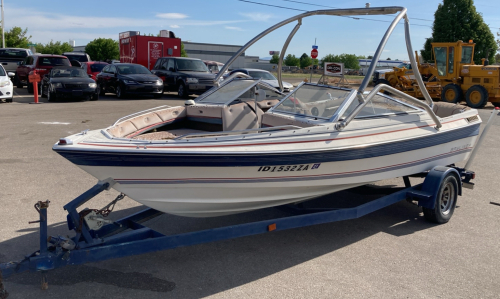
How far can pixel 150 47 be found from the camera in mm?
22297

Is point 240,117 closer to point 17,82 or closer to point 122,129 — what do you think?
point 122,129

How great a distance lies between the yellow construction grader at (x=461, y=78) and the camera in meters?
18.2

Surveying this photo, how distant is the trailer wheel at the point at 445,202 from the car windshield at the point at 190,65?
14.4 meters

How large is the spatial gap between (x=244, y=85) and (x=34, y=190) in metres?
3.10

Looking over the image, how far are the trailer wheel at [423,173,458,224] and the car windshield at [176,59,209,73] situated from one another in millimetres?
14440

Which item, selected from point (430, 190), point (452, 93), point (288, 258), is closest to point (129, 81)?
point (452, 93)

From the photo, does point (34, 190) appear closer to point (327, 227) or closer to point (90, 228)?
point (90, 228)

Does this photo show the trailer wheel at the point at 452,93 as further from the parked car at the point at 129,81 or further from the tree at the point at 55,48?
the tree at the point at 55,48

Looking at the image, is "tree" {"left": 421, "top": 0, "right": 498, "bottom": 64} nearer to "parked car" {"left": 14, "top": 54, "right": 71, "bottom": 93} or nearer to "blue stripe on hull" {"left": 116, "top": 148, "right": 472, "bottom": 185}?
"parked car" {"left": 14, "top": 54, "right": 71, "bottom": 93}

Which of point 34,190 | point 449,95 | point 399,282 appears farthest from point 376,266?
point 449,95

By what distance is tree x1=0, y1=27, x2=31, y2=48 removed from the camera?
4631cm

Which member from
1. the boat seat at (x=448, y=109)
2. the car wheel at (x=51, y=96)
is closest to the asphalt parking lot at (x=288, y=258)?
the boat seat at (x=448, y=109)

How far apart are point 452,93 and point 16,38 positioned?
44562 mm

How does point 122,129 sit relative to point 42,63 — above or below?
below
